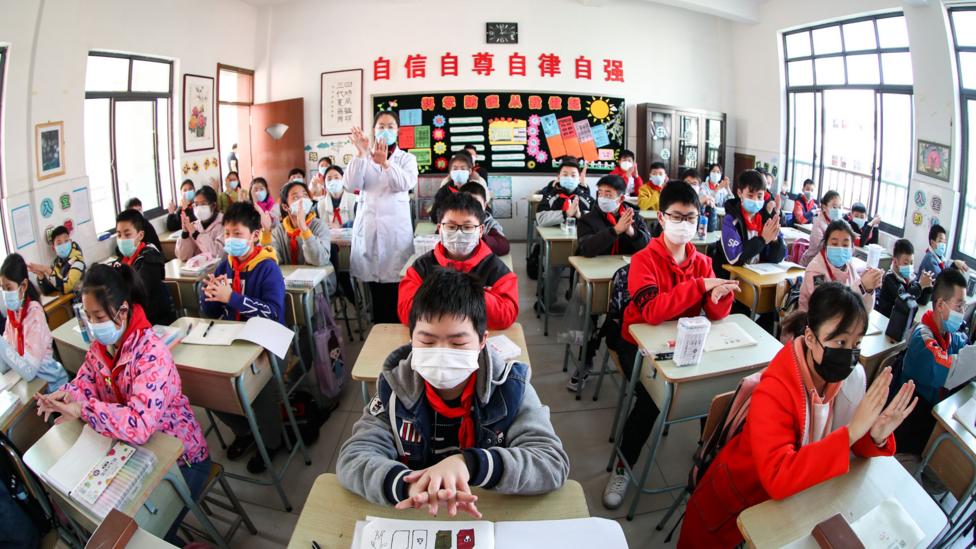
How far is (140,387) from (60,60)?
404cm

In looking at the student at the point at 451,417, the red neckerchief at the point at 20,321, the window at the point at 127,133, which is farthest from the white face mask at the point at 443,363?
the window at the point at 127,133

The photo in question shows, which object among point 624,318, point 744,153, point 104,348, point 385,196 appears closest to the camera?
point 104,348

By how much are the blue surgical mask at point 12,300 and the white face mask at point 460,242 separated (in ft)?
7.19

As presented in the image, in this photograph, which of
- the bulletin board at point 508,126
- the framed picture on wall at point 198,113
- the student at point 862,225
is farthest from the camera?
the bulletin board at point 508,126

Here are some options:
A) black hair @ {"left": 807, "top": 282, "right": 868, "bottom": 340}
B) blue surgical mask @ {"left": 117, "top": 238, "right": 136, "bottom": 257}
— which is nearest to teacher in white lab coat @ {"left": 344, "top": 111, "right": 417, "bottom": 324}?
blue surgical mask @ {"left": 117, "top": 238, "right": 136, "bottom": 257}

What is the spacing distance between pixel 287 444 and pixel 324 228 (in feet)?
5.26

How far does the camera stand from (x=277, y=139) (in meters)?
7.21

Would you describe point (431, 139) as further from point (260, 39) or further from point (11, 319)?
point (11, 319)

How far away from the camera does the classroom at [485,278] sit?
4.32ft

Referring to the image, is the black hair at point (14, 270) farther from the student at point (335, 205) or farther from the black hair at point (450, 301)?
the black hair at point (450, 301)

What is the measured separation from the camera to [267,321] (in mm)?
2324

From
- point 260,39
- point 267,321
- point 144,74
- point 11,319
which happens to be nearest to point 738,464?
point 267,321

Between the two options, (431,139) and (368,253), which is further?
(431,139)

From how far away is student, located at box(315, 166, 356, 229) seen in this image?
462 cm
